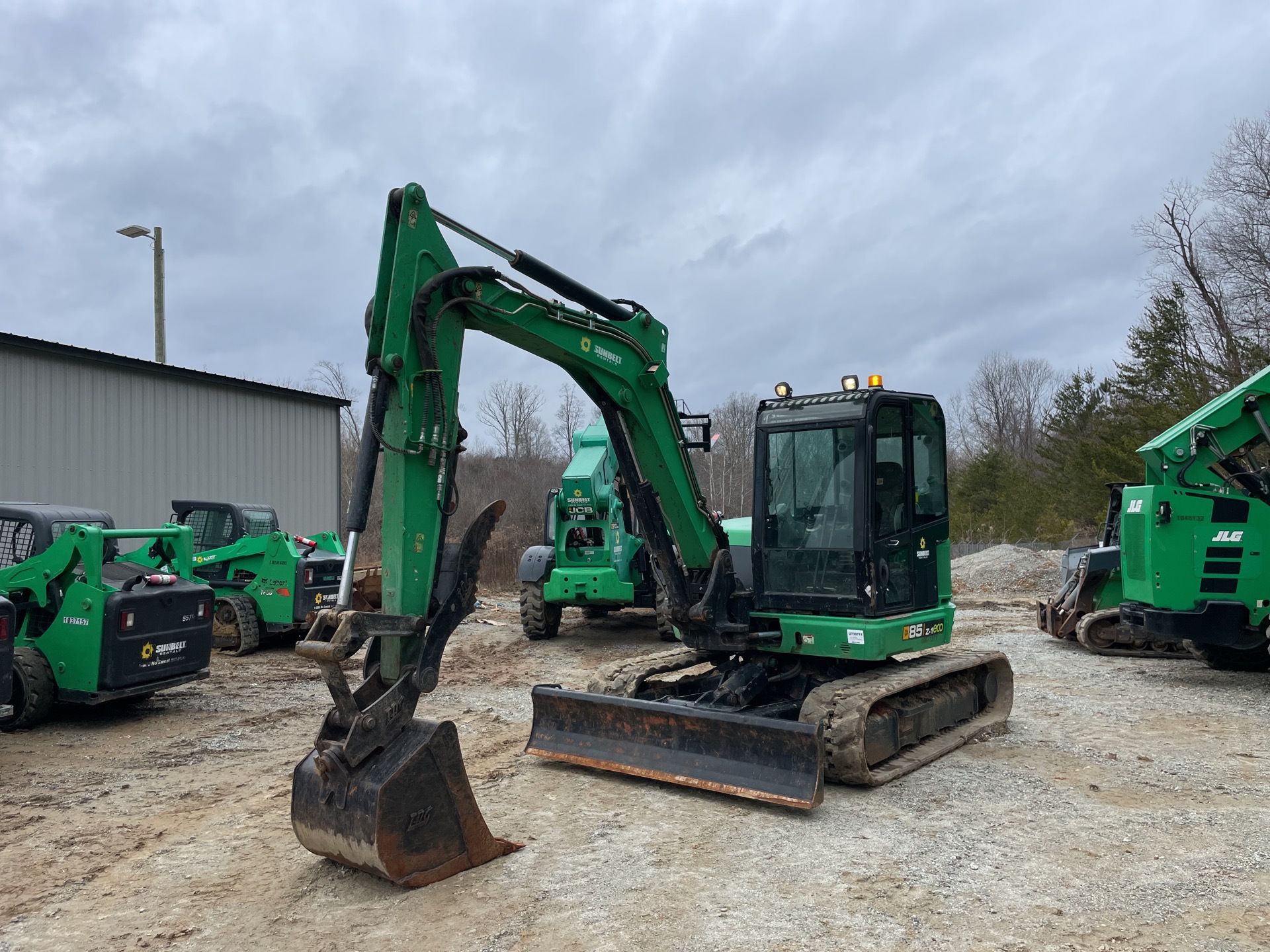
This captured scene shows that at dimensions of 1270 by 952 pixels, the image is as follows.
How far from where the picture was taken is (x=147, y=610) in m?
8.40

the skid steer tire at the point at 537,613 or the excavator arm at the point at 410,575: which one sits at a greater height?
the excavator arm at the point at 410,575

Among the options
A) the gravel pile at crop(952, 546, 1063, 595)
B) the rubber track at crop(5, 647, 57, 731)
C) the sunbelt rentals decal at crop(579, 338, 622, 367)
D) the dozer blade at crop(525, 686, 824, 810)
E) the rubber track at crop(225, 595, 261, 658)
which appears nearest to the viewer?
the dozer blade at crop(525, 686, 824, 810)

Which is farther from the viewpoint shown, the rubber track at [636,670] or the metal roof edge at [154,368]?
the metal roof edge at [154,368]

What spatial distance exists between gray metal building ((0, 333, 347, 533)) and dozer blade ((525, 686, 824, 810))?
11.8m

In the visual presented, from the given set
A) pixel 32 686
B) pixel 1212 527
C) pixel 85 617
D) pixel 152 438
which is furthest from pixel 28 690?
pixel 1212 527

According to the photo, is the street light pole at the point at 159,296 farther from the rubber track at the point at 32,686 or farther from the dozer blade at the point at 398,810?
the dozer blade at the point at 398,810

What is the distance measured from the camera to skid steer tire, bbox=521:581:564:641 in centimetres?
1384

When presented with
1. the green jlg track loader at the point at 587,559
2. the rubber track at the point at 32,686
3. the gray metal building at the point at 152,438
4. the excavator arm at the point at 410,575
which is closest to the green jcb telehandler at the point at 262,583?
the green jlg track loader at the point at 587,559

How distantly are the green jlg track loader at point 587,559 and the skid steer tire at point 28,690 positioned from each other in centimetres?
660

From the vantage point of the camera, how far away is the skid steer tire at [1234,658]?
414 inches

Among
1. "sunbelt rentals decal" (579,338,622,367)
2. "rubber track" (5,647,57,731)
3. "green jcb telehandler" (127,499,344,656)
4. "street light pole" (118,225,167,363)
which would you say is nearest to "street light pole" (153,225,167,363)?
"street light pole" (118,225,167,363)

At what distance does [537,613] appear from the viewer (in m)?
13.9

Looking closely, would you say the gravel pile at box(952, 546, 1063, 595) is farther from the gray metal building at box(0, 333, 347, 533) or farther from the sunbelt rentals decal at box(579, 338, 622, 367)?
the sunbelt rentals decal at box(579, 338, 622, 367)

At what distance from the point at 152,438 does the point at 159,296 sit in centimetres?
296
